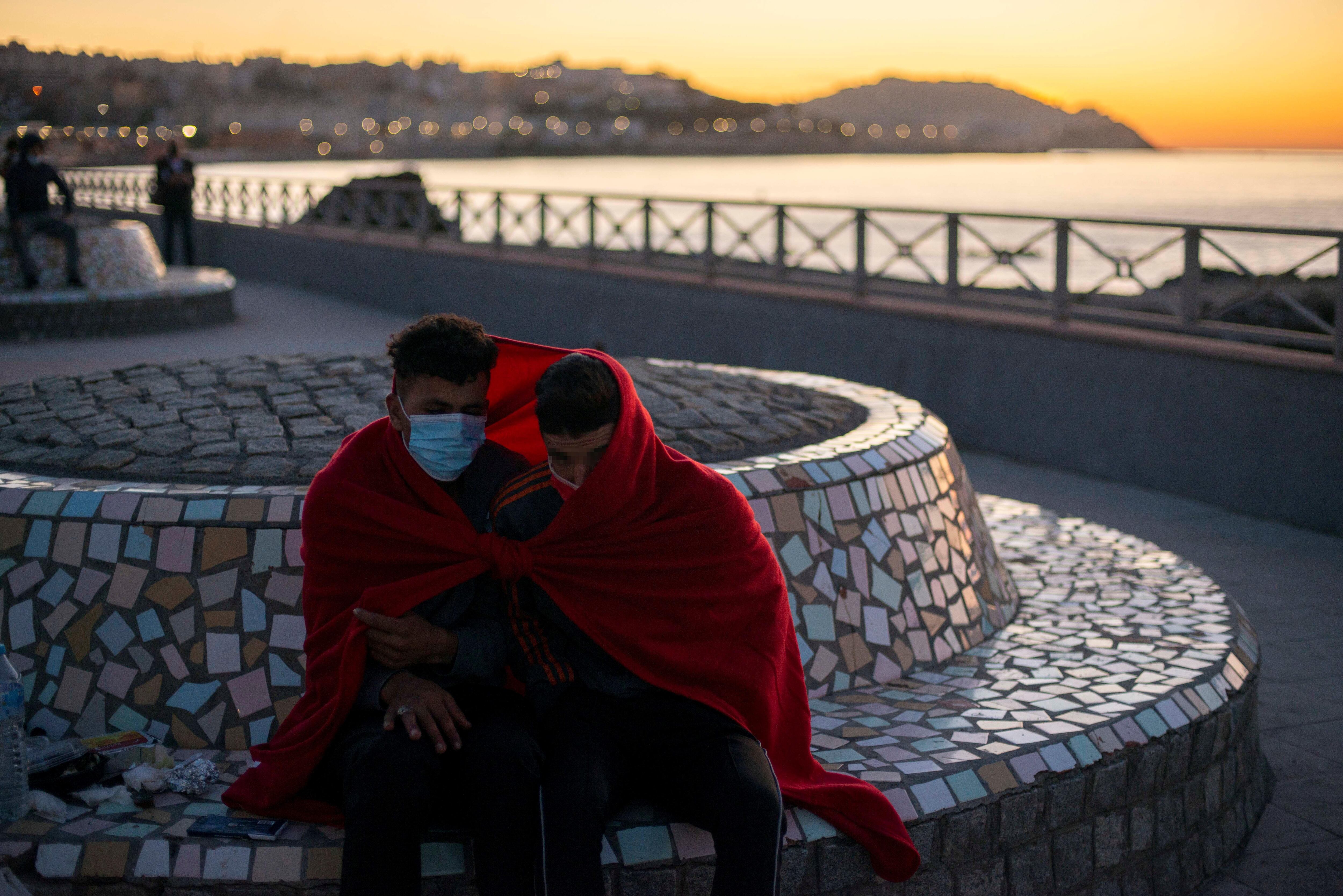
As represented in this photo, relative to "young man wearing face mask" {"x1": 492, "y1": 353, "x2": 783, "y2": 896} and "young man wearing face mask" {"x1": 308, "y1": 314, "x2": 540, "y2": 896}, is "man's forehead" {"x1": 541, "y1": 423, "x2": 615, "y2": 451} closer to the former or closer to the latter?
"young man wearing face mask" {"x1": 492, "y1": 353, "x2": 783, "y2": 896}

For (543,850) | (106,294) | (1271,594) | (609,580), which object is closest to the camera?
(543,850)

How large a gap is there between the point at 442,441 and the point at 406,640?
15.8 inches

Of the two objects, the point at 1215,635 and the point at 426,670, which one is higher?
the point at 426,670

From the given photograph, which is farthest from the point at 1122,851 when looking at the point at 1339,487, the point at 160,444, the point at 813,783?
the point at 1339,487

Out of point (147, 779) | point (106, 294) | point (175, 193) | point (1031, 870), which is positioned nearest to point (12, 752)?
point (147, 779)

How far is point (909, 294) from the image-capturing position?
9.78 m

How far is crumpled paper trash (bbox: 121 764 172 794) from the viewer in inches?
107

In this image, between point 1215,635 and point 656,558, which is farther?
point 1215,635

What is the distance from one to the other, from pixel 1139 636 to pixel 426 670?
217 centimetres

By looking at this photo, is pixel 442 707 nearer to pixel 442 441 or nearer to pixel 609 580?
pixel 609 580

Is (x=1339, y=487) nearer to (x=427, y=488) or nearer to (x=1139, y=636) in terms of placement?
(x=1139, y=636)

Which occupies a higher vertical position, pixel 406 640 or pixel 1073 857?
pixel 406 640

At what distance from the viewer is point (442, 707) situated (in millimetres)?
2410

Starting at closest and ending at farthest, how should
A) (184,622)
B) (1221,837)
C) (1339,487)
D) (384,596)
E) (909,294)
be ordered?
(384,596)
(184,622)
(1221,837)
(1339,487)
(909,294)
